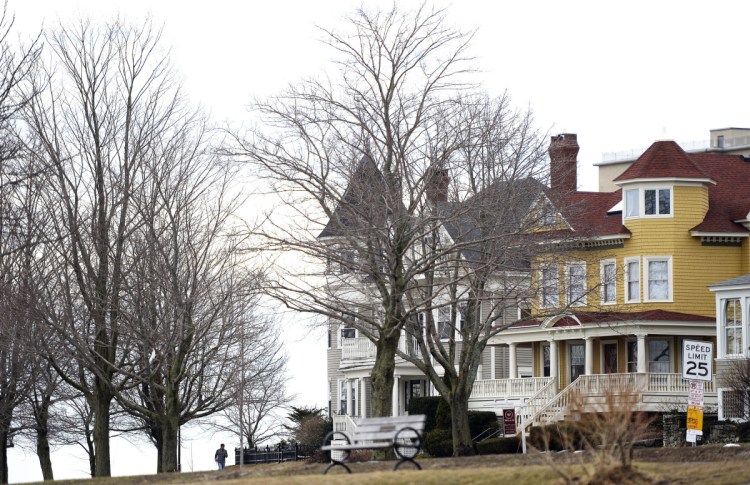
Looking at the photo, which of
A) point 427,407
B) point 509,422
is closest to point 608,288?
point 427,407

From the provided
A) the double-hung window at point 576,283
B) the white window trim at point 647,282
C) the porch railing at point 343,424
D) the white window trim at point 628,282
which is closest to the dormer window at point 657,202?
the white window trim at point 647,282

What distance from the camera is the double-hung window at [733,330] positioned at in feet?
152

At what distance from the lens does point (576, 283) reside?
4609 centimetres

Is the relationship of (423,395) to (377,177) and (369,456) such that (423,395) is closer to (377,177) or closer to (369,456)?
(369,456)

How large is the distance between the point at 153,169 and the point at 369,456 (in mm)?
11452

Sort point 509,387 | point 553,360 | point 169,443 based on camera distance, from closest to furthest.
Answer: point 169,443 < point 509,387 < point 553,360

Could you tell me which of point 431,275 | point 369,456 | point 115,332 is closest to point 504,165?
point 431,275

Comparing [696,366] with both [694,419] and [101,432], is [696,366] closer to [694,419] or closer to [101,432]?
[694,419]

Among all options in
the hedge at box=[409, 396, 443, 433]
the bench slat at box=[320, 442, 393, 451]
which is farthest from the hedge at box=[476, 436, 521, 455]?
the bench slat at box=[320, 442, 393, 451]

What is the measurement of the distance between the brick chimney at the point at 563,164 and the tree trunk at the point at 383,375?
988 centimetres

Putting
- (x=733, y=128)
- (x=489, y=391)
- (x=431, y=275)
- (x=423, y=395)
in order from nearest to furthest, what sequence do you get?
(x=431, y=275) → (x=489, y=391) → (x=423, y=395) → (x=733, y=128)

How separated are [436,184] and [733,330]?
14.5 metres

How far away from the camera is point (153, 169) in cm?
3766

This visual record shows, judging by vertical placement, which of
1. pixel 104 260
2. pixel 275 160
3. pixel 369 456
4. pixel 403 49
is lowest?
pixel 369 456
